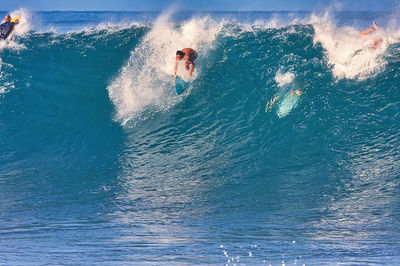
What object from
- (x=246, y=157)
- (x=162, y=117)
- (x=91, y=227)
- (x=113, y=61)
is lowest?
(x=91, y=227)

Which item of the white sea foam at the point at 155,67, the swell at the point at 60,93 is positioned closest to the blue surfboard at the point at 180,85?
the white sea foam at the point at 155,67

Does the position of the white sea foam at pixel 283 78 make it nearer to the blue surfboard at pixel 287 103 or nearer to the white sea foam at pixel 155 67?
the blue surfboard at pixel 287 103

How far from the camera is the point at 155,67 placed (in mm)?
9016

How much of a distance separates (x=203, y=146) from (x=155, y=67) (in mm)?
2355

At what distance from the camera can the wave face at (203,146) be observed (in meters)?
4.85

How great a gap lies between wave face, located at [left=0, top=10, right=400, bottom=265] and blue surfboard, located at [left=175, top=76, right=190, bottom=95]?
0.57 ft

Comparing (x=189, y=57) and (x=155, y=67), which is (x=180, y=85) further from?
(x=155, y=67)

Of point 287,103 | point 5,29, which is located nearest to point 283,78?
point 287,103

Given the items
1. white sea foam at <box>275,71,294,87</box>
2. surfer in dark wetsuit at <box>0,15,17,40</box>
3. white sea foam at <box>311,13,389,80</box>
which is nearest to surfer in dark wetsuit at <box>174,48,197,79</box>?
white sea foam at <box>275,71,294,87</box>

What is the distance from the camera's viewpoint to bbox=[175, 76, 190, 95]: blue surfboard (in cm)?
864

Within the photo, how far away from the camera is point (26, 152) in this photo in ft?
26.0

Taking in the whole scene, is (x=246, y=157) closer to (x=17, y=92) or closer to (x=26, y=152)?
(x=26, y=152)

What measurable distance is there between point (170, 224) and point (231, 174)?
1704mm

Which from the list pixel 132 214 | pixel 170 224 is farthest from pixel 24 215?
pixel 170 224
